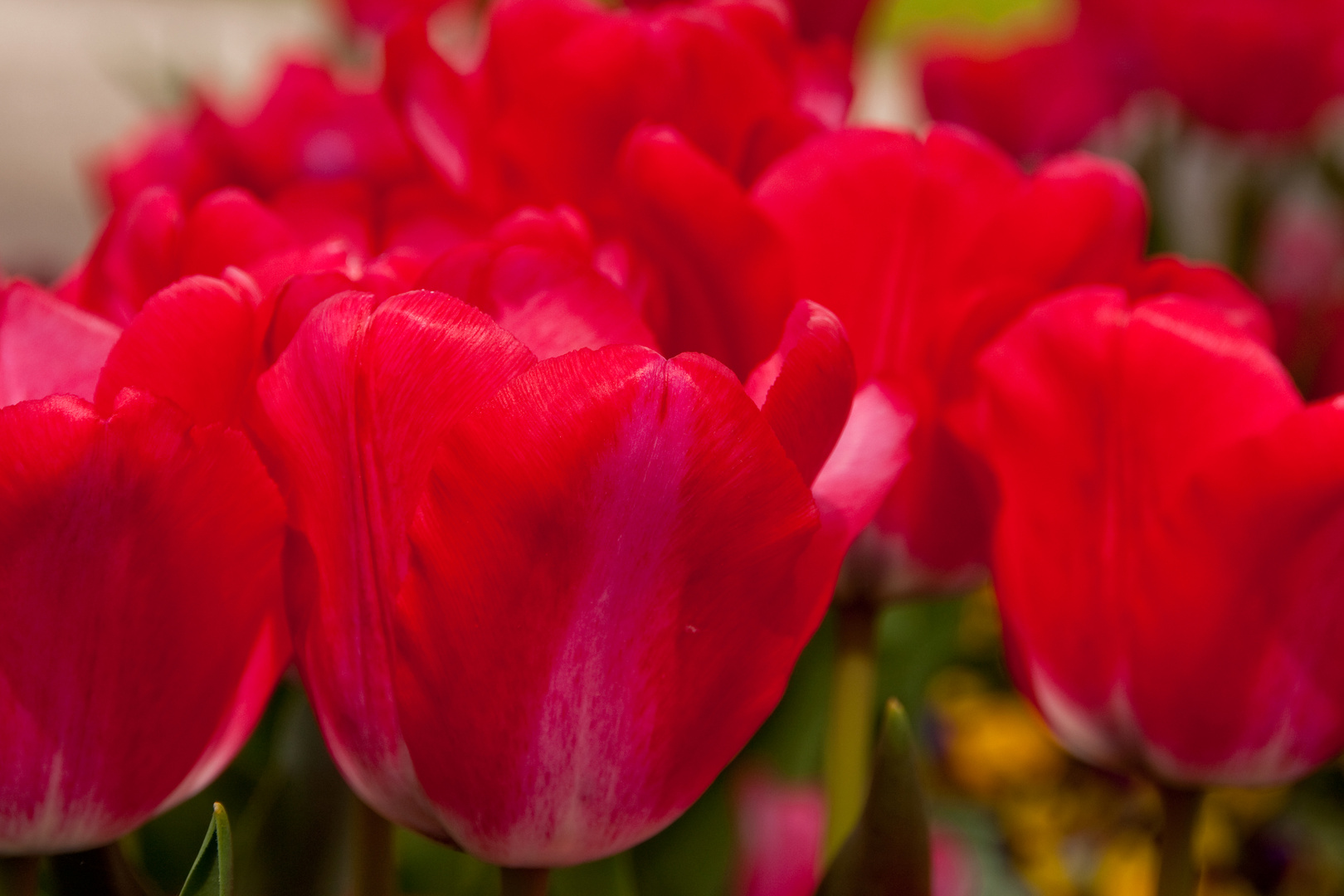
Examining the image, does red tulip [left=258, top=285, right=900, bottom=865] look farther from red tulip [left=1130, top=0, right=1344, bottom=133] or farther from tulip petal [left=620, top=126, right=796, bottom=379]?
red tulip [left=1130, top=0, right=1344, bottom=133]

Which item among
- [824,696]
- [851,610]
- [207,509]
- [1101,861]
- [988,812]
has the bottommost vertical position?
[1101,861]

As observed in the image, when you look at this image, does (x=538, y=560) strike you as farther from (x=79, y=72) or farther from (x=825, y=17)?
(x=79, y=72)

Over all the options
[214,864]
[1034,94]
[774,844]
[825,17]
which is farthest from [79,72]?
[214,864]

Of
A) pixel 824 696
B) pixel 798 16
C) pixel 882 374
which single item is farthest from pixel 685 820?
pixel 798 16

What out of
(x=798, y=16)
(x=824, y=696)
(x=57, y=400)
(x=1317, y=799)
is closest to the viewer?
(x=57, y=400)

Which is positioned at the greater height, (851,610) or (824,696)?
(851,610)

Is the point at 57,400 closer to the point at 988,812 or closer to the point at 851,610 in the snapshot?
the point at 851,610

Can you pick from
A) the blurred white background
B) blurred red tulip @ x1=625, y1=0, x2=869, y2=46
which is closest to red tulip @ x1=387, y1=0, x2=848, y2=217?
blurred red tulip @ x1=625, y1=0, x2=869, y2=46
